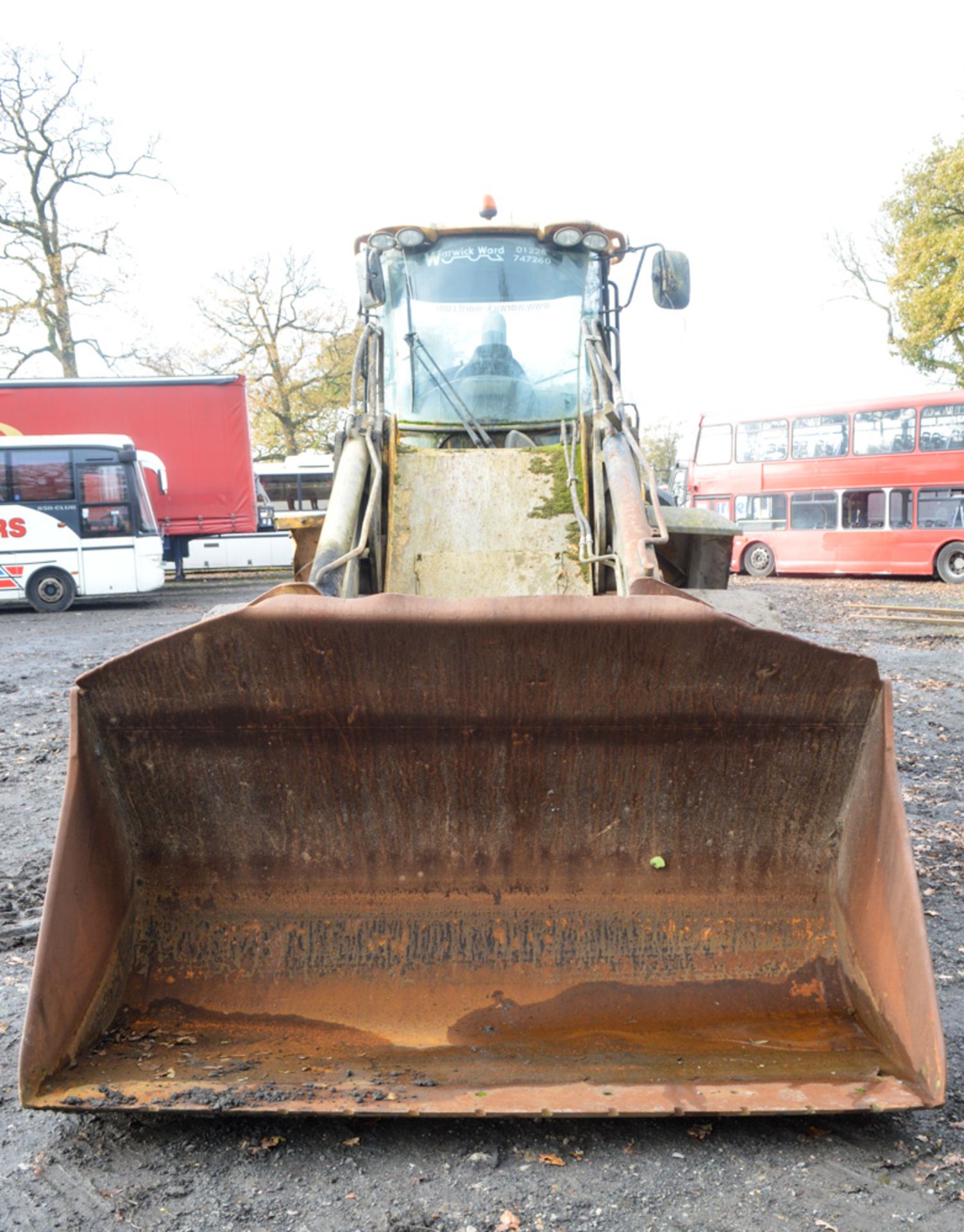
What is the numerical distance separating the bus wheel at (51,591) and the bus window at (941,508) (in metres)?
16.1

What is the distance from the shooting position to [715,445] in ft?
74.8

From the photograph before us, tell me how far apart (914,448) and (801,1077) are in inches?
764

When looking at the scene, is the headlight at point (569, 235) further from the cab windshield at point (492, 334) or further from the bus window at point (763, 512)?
the bus window at point (763, 512)

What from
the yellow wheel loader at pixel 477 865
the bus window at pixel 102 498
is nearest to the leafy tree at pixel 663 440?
the bus window at pixel 102 498

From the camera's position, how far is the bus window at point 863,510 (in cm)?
1998

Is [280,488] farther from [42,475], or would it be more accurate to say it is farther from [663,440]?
[663,440]

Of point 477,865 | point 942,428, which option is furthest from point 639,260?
point 942,428

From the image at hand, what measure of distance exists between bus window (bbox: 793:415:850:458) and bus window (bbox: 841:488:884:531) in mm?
951

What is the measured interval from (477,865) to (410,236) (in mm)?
3423

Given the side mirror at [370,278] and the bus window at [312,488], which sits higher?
the side mirror at [370,278]

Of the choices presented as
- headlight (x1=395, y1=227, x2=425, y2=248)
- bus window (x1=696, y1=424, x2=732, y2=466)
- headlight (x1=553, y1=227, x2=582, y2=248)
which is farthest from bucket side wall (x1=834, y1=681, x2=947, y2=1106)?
bus window (x1=696, y1=424, x2=732, y2=466)

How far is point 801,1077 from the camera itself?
2.24 m

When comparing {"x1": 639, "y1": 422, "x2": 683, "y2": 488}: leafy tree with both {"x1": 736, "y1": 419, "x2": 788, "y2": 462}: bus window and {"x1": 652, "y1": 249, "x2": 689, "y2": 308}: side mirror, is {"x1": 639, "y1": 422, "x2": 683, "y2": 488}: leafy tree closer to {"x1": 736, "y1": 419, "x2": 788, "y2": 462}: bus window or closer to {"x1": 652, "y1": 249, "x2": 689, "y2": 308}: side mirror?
{"x1": 736, "y1": 419, "x2": 788, "y2": 462}: bus window

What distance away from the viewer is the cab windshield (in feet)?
16.4
